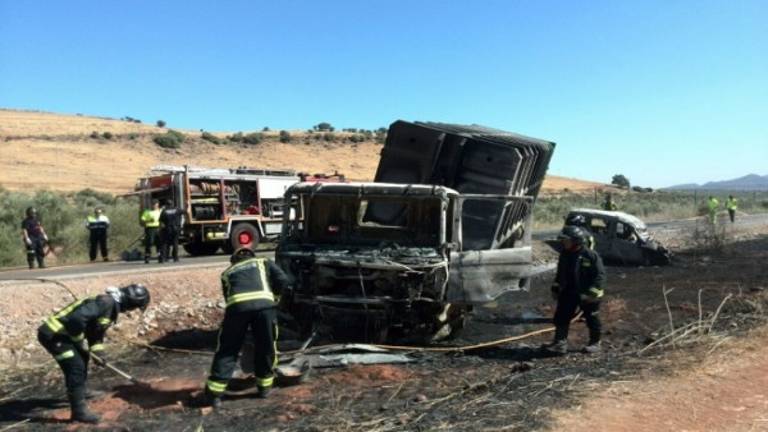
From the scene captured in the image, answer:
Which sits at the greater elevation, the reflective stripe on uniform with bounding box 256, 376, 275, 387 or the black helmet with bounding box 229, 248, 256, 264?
the black helmet with bounding box 229, 248, 256, 264

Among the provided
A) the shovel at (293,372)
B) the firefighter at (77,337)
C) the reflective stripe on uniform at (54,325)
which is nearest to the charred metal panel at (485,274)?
the shovel at (293,372)

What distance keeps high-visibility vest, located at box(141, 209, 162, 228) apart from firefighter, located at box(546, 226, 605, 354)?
1045 cm

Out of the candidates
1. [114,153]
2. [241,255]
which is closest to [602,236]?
[241,255]

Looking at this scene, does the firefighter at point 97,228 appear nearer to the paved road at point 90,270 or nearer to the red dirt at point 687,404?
the paved road at point 90,270

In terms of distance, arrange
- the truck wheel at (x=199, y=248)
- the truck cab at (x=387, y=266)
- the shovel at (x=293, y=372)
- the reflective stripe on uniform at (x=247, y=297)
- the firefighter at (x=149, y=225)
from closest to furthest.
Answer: the reflective stripe on uniform at (x=247, y=297) → the shovel at (x=293, y=372) → the truck cab at (x=387, y=266) → the firefighter at (x=149, y=225) → the truck wheel at (x=199, y=248)

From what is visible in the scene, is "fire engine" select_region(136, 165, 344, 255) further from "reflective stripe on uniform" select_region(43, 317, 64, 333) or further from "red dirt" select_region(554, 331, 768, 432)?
"red dirt" select_region(554, 331, 768, 432)

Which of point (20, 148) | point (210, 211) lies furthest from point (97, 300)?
point (20, 148)

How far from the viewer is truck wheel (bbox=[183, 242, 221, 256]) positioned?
1786 centimetres

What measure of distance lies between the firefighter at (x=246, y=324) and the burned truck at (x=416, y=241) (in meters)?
1.21

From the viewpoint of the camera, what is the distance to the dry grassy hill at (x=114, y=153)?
144 feet

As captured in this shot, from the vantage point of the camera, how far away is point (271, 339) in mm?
5938

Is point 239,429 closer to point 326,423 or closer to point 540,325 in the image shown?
point 326,423

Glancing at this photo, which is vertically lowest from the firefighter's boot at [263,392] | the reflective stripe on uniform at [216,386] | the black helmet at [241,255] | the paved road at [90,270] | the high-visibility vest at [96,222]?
the firefighter's boot at [263,392]

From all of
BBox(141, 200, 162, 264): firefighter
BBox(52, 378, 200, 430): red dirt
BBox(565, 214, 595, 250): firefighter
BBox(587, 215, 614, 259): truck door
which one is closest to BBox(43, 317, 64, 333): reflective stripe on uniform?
BBox(52, 378, 200, 430): red dirt
